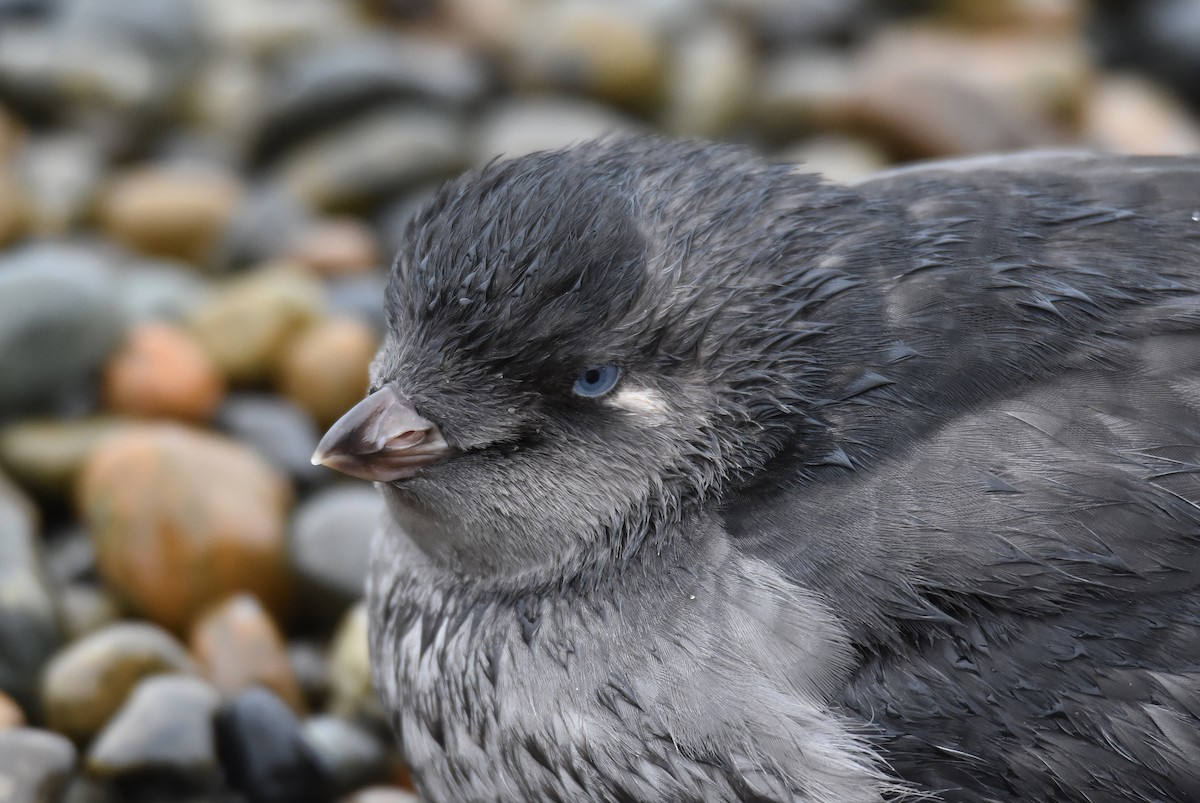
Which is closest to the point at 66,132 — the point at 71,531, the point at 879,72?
the point at 71,531

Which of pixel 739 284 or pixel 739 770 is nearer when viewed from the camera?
pixel 739 770

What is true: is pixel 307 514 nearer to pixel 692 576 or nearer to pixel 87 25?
pixel 692 576

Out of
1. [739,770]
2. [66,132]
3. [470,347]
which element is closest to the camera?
[739,770]

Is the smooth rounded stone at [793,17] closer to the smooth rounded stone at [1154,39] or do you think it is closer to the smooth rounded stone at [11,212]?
the smooth rounded stone at [1154,39]

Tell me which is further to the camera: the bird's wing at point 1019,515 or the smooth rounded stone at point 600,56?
the smooth rounded stone at point 600,56

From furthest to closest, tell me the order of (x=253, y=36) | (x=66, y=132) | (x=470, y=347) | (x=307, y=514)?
(x=253, y=36) < (x=66, y=132) < (x=307, y=514) < (x=470, y=347)

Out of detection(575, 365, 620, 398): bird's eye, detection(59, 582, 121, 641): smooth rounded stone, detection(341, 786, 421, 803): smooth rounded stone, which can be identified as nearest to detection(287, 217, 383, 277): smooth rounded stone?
detection(59, 582, 121, 641): smooth rounded stone

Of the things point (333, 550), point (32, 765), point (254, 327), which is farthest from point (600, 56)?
point (32, 765)

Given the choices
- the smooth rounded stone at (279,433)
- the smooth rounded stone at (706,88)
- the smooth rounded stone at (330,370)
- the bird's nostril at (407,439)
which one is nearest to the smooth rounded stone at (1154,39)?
the smooth rounded stone at (706,88)
